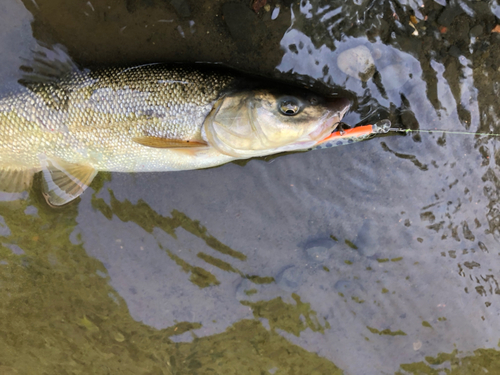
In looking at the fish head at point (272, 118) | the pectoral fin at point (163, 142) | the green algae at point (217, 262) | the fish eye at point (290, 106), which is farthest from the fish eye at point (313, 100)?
the green algae at point (217, 262)

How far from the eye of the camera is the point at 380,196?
9.48 ft

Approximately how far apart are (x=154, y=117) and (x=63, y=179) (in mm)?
1047

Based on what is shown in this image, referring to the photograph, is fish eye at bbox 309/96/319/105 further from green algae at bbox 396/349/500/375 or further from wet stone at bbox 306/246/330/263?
green algae at bbox 396/349/500/375

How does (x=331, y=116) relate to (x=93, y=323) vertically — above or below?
above

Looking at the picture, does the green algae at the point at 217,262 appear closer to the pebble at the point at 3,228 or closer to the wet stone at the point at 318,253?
the wet stone at the point at 318,253

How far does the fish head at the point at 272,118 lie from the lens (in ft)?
7.92

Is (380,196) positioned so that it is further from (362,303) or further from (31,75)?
(31,75)

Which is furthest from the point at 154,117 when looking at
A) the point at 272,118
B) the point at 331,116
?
the point at 331,116

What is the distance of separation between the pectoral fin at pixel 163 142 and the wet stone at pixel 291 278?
4.56 feet

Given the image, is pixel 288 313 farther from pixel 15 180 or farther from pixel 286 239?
pixel 15 180

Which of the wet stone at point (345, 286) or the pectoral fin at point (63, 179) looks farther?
the wet stone at point (345, 286)

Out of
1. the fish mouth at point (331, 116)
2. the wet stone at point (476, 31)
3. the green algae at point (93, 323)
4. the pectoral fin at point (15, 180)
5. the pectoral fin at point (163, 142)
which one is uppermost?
the wet stone at point (476, 31)

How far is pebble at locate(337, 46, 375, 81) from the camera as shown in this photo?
2.73 m

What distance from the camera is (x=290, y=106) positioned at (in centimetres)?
241
